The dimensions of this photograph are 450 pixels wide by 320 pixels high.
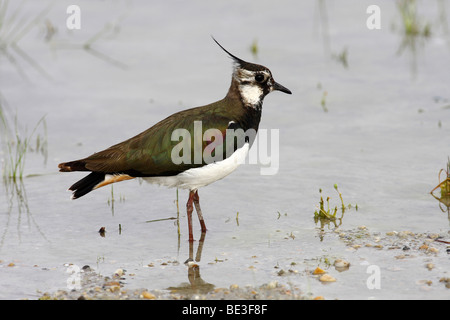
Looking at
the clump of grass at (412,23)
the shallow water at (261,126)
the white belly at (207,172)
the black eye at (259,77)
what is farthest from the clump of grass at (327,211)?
the clump of grass at (412,23)

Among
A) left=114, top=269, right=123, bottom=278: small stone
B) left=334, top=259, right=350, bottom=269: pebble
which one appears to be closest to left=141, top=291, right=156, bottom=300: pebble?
left=114, top=269, right=123, bottom=278: small stone

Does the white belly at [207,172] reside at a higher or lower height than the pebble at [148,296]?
higher

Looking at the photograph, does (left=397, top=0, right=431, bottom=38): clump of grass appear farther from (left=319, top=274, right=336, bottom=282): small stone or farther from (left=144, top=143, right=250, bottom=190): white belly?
(left=319, top=274, right=336, bottom=282): small stone

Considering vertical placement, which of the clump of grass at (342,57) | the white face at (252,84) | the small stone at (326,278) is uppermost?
the clump of grass at (342,57)

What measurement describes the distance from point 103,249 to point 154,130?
45.7 inches

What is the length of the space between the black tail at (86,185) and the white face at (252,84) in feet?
4.89

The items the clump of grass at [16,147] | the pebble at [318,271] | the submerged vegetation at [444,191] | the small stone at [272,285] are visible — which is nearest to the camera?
the small stone at [272,285]

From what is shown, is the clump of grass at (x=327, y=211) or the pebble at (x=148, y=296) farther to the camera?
the clump of grass at (x=327, y=211)

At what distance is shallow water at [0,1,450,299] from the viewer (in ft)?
22.3

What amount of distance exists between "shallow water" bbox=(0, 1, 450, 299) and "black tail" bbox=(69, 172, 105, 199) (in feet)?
1.28

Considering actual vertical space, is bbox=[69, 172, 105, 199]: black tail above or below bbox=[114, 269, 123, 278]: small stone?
above

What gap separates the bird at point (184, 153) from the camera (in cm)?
732

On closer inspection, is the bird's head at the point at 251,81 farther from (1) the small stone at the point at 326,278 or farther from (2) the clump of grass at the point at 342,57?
(2) the clump of grass at the point at 342,57
